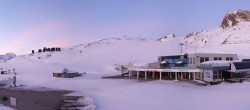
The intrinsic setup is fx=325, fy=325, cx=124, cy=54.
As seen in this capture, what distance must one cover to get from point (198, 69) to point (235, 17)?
132m

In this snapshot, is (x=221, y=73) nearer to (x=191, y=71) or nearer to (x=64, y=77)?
(x=191, y=71)

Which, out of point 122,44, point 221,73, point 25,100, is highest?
point 122,44

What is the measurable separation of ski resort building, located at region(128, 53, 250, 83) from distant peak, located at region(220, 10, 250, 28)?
115451mm

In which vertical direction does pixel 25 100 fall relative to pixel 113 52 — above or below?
below

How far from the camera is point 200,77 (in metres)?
52.8

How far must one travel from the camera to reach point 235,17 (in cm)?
17388

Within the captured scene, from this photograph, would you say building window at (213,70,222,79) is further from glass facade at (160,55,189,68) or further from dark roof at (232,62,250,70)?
glass facade at (160,55,189,68)

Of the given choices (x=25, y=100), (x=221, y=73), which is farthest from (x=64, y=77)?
(x=221, y=73)

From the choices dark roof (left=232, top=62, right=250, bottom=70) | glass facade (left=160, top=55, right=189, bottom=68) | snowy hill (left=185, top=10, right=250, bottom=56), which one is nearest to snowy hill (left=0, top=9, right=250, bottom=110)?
snowy hill (left=185, top=10, right=250, bottom=56)

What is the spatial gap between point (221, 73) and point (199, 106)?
21129mm

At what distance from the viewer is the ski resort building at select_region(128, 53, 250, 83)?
165 feet

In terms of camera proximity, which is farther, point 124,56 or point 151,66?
point 124,56

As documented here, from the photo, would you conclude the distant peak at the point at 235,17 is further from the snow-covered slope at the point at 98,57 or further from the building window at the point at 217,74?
the building window at the point at 217,74

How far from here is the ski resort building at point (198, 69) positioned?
165ft
